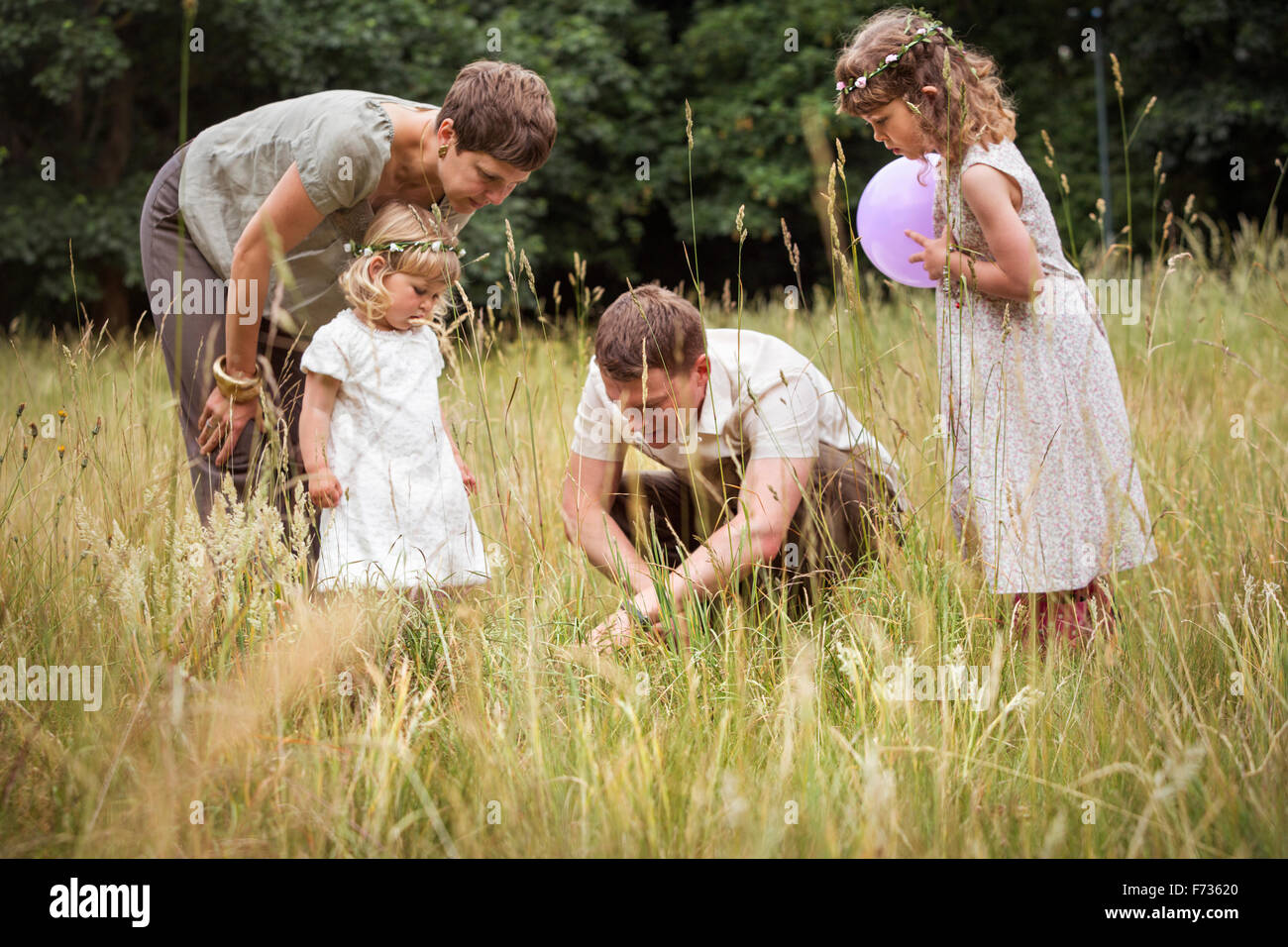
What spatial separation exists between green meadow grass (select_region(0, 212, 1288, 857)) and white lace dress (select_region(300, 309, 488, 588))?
0.13 m

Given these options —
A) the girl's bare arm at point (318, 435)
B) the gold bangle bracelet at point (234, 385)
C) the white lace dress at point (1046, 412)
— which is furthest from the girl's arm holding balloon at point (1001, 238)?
the gold bangle bracelet at point (234, 385)

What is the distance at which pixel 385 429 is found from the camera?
86.4 inches

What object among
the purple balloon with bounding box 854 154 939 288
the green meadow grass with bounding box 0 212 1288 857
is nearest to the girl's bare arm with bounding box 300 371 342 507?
the green meadow grass with bounding box 0 212 1288 857

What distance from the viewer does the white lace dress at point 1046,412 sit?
2.09 meters

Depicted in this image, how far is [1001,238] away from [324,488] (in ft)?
Answer: 4.75

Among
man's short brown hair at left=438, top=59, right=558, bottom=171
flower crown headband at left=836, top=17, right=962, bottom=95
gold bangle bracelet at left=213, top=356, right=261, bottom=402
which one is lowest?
gold bangle bracelet at left=213, top=356, right=261, bottom=402

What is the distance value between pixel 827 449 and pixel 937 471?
0.87ft

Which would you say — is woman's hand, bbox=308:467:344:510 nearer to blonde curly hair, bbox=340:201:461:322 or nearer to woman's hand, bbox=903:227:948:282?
blonde curly hair, bbox=340:201:461:322

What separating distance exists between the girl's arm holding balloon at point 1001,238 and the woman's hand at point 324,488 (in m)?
1.32

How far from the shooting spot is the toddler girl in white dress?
2.12 metres
